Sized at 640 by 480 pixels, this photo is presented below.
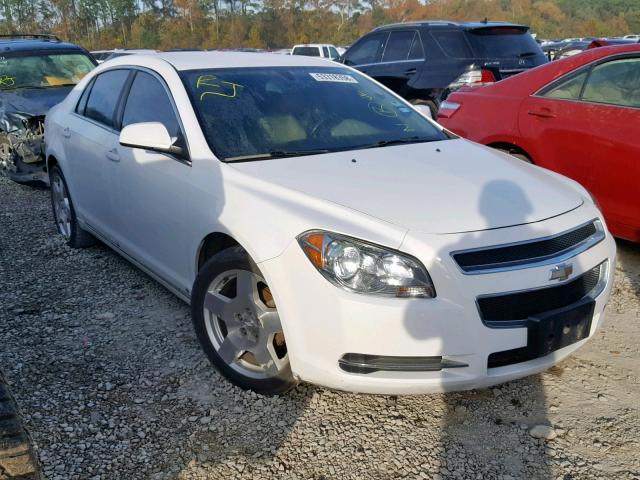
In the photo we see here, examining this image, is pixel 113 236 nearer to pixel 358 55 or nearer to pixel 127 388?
pixel 127 388

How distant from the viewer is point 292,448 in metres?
2.68

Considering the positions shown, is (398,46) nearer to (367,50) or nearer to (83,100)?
(367,50)

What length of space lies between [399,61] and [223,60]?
5.59 m

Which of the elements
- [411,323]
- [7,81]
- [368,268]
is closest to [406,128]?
[368,268]

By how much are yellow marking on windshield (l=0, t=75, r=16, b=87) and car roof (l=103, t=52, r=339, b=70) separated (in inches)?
180

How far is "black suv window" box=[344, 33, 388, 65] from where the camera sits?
963 cm

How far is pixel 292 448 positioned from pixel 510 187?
5.05 ft

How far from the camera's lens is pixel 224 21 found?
60.2 m

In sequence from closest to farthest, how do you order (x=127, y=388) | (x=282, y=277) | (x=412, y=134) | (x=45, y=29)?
(x=282, y=277) < (x=127, y=388) < (x=412, y=134) < (x=45, y=29)

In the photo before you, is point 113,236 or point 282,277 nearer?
point 282,277

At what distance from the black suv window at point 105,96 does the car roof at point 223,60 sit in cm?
13

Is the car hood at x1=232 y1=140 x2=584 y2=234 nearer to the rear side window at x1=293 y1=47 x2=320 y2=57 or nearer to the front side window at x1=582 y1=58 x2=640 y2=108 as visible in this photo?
the front side window at x1=582 y1=58 x2=640 y2=108

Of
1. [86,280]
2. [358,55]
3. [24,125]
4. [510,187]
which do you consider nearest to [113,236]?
[86,280]

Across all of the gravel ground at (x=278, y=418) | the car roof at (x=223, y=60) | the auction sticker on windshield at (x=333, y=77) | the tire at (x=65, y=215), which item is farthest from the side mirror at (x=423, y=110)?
the tire at (x=65, y=215)
